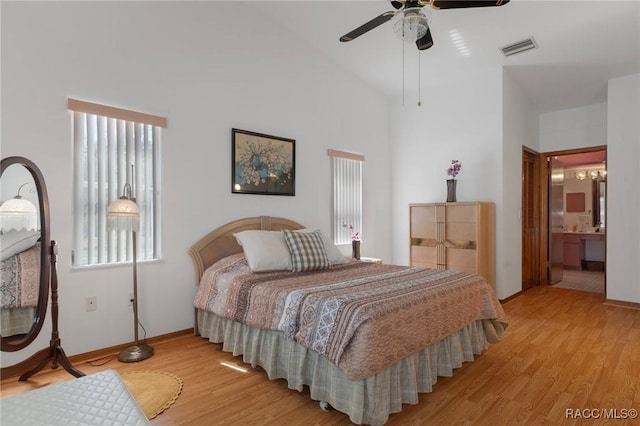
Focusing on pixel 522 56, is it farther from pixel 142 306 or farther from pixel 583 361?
pixel 142 306

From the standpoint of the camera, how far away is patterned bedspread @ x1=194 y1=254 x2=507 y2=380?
1.83 metres

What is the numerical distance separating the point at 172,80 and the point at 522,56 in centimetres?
399

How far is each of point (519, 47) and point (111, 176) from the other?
4.48 meters

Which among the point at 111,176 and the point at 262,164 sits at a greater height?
the point at 262,164

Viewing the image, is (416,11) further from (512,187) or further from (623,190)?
(623,190)

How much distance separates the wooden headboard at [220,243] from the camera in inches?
130

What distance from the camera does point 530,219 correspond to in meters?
5.59

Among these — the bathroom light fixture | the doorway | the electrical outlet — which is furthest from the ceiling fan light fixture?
the bathroom light fixture

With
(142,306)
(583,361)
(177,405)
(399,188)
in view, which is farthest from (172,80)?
(583,361)

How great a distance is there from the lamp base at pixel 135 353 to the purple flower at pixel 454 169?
4.13m

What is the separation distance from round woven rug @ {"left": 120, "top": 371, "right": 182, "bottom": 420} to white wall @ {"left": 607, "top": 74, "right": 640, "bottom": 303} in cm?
525

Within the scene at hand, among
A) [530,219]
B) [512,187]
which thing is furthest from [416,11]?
[530,219]

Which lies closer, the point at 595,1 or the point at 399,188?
the point at 595,1

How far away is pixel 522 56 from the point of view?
4121mm
